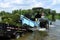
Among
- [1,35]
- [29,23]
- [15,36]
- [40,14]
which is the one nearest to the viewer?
[1,35]

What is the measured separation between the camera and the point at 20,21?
39.1 metres

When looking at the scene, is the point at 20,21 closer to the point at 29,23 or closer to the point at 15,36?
the point at 29,23

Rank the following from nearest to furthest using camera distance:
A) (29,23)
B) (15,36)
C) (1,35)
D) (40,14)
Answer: (1,35), (15,36), (29,23), (40,14)

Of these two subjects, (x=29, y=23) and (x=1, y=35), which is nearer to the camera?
(x=1, y=35)

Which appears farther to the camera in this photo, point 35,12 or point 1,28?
point 35,12

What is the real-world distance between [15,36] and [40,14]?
2411cm

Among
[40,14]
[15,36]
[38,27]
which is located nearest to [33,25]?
[38,27]

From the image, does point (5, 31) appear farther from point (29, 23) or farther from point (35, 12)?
point (35, 12)

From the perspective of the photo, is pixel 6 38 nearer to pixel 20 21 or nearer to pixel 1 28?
pixel 1 28

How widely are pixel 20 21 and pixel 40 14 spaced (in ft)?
26.3

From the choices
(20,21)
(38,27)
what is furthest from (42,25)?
(20,21)

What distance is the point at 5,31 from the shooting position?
65.0ft

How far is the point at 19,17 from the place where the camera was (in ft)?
131

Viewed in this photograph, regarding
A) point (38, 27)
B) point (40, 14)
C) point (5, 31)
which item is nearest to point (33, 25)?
point (38, 27)
